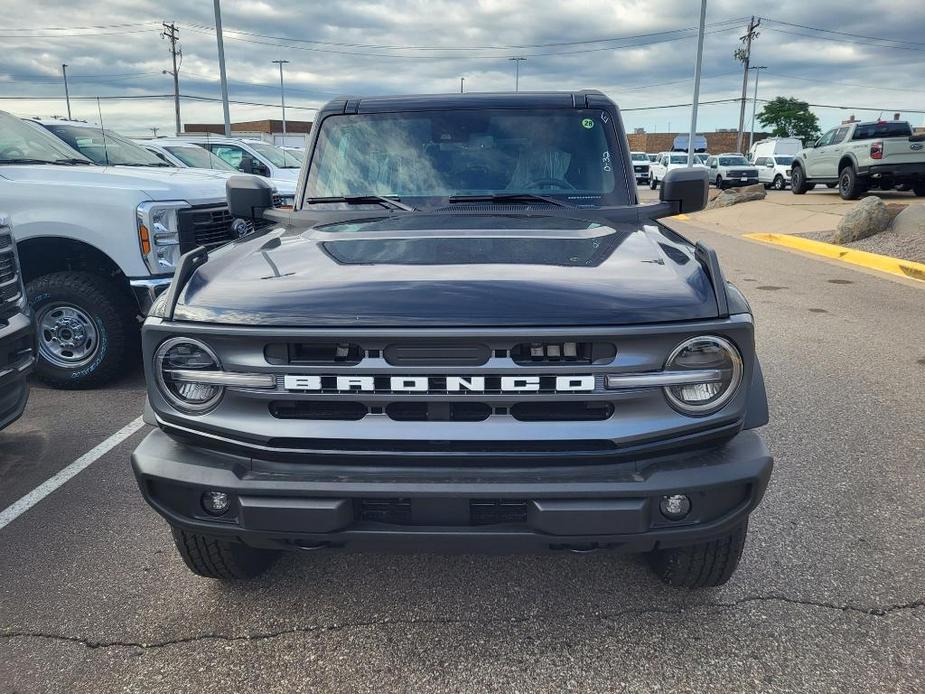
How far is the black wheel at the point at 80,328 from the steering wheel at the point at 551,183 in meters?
3.46

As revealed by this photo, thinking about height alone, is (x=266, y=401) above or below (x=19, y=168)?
below

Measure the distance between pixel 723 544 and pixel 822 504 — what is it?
4.27 ft

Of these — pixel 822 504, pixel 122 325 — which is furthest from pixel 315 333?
pixel 122 325

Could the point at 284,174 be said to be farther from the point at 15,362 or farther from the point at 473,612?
the point at 473,612

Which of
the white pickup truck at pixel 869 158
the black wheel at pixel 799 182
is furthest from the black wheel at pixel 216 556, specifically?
the black wheel at pixel 799 182

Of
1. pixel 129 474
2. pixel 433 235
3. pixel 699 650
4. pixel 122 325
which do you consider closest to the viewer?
pixel 699 650

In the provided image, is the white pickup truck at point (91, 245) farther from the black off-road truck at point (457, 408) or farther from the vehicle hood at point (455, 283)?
the black off-road truck at point (457, 408)

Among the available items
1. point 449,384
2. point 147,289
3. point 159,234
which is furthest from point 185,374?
point 159,234

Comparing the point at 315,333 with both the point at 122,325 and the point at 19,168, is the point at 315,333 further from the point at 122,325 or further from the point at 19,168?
the point at 19,168

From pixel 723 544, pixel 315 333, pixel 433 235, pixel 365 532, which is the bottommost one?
pixel 723 544

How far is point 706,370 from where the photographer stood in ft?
7.02

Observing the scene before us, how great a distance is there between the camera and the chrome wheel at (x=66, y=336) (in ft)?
17.6

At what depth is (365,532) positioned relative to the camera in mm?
2131

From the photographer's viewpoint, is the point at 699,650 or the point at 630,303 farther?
the point at 699,650
